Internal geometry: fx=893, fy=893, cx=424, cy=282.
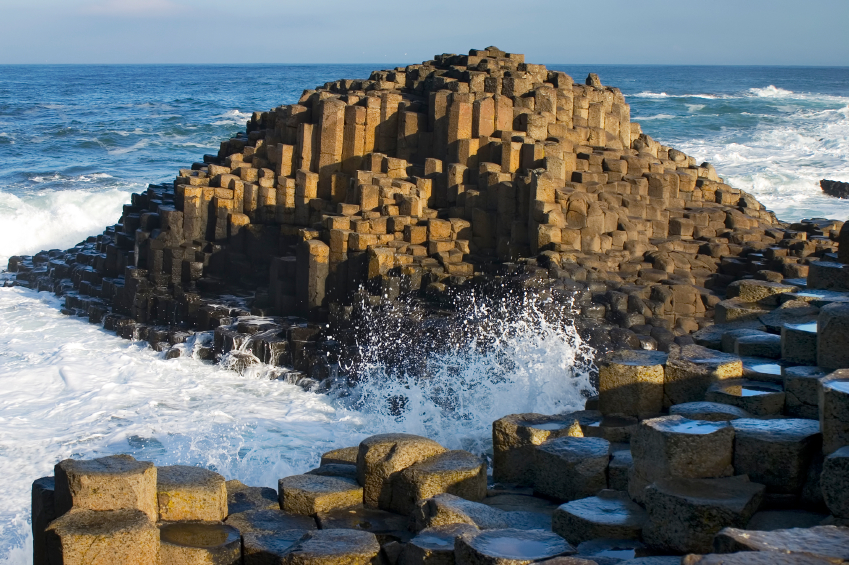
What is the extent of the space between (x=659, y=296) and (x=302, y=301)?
578cm

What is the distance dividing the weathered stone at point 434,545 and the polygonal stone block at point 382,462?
1.15 metres

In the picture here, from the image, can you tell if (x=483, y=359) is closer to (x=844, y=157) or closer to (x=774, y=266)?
(x=774, y=266)

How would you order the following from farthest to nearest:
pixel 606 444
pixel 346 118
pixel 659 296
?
pixel 346 118
pixel 659 296
pixel 606 444

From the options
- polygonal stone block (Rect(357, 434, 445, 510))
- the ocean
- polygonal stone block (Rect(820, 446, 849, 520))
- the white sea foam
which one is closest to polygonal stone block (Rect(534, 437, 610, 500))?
polygonal stone block (Rect(357, 434, 445, 510))

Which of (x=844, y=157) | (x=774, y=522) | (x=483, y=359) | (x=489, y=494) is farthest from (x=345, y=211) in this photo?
(x=844, y=157)

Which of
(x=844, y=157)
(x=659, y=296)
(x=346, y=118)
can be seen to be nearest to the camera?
(x=659, y=296)

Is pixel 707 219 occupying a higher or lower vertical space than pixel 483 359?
higher

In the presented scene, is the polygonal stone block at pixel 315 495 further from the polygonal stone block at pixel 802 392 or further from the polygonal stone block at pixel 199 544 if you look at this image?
the polygonal stone block at pixel 802 392

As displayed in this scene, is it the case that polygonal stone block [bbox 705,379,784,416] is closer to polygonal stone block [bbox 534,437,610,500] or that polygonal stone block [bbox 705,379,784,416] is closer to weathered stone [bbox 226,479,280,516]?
polygonal stone block [bbox 534,437,610,500]

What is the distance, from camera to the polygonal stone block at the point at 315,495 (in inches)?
271

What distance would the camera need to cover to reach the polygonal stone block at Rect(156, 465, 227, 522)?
646 cm

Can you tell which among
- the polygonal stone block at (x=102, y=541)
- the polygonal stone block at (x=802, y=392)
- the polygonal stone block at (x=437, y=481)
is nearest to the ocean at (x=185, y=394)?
the polygonal stone block at (x=102, y=541)

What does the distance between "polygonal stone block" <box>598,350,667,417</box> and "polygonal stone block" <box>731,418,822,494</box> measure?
197 cm

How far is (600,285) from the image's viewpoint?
42.9ft
